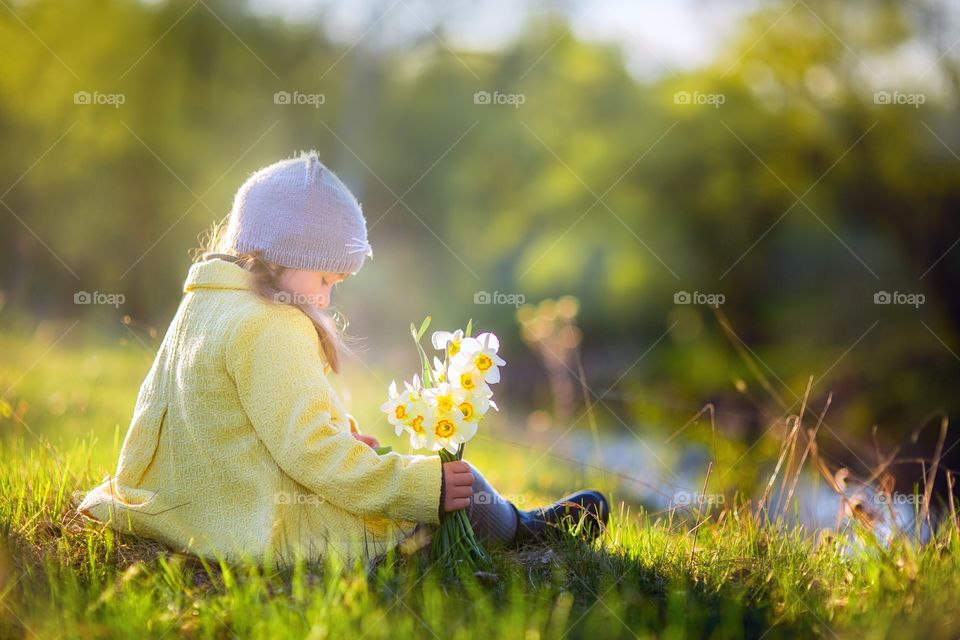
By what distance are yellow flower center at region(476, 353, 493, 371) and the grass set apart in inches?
22.6

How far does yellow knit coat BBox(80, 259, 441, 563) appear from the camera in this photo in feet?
Answer: 8.25

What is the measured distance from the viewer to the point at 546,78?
11.5 m

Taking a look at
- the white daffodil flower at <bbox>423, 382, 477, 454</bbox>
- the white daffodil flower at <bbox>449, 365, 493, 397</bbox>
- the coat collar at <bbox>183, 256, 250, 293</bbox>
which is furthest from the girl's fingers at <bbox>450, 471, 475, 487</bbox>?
the coat collar at <bbox>183, 256, 250, 293</bbox>

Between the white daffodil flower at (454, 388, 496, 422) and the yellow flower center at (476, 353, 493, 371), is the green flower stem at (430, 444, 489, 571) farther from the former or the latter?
the yellow flower center at (476, 353, 493, 371)

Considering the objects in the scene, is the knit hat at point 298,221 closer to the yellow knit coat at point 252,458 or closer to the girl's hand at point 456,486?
the yellow knit coat at point 252,458

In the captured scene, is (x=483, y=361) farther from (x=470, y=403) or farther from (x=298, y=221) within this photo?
(x=298, y=221)

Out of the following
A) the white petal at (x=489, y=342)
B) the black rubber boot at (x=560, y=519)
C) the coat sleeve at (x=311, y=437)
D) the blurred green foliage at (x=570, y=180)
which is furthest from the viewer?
the blurred green foliage at (x=570, y=180)

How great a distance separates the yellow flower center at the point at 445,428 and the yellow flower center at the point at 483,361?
0.18 metres

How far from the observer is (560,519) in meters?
2.87

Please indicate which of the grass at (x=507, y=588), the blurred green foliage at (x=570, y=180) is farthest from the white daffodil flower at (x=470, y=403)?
the blurred green foliage at (x=570, y=180)

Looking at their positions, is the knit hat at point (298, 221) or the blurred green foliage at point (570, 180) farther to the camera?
the blurred green foliage at point (570, 180)

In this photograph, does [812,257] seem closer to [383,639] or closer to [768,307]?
[768,307]

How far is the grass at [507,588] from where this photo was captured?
2125 mm

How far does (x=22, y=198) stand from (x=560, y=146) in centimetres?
727
